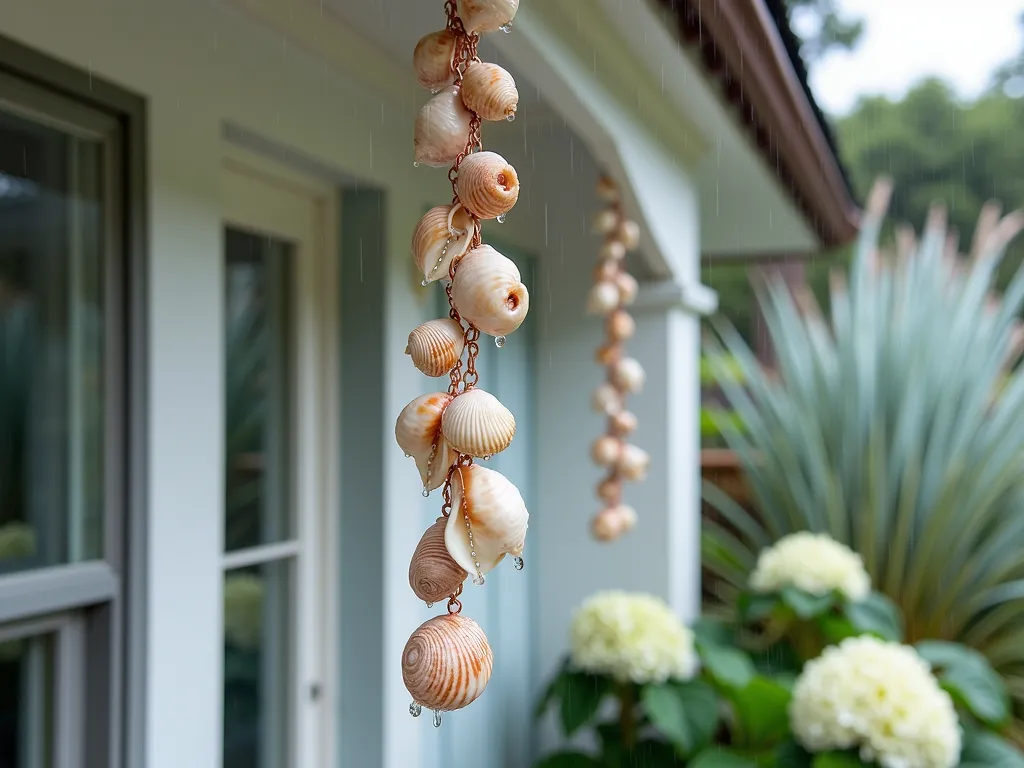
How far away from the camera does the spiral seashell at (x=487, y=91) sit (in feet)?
2.65

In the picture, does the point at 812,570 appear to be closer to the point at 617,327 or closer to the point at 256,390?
the point at 617,327

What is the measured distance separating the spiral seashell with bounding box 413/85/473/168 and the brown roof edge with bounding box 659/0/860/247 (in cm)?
93

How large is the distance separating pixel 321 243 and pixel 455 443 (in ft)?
4.66

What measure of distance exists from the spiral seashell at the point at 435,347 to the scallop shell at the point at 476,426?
0.05 m

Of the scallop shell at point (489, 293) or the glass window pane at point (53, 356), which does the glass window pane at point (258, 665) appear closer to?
the glass window pane at point (53, 356)

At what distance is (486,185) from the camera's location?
0.76 m

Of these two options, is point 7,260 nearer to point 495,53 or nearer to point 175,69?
point 175,69

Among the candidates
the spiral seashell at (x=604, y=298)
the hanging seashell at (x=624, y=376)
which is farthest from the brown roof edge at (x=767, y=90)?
the hanging seashell at (x=624, y=376)

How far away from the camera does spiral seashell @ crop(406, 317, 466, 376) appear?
760 mm

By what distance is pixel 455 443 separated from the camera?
718mm

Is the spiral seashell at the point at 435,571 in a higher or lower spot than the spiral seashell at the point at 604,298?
lower

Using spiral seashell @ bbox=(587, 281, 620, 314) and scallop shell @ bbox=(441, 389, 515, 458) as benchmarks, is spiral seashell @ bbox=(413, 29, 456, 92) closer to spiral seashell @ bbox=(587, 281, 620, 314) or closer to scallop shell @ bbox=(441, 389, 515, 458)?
scallop shell @ bbox=(441, 389, 515, 458)

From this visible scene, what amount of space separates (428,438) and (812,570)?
192 cm

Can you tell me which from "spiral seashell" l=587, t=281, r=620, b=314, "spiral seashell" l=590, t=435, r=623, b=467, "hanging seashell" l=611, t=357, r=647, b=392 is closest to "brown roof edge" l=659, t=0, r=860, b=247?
"spiral seashell" l=587, t=281, r=620, b=314
